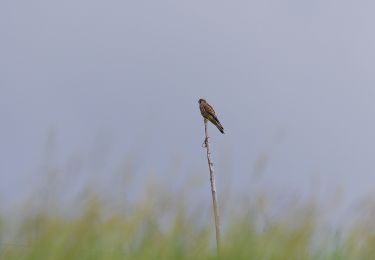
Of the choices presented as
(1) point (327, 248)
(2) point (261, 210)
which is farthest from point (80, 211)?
(1) point (327, 248)

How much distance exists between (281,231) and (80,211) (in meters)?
1.45

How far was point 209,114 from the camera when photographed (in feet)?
48.1

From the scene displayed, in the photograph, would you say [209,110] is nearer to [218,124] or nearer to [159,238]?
[218,124]

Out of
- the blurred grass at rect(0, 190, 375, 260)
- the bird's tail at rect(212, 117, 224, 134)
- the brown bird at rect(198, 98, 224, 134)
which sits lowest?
the blurred grass at rect(0, 190, 375, 260)

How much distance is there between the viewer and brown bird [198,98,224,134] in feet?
47.6

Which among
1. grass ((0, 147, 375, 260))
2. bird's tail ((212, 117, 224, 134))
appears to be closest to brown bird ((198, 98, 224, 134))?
bird's tail ((212, 117, 224, 134))

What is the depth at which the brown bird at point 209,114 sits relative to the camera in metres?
14.5

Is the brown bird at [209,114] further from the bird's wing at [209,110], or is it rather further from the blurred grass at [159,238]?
the blurred grass at [159,238]

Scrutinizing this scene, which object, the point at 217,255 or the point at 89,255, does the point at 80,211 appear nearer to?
the point at 89,255

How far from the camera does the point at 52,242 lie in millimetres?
5059

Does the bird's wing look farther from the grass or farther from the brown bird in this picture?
the grass

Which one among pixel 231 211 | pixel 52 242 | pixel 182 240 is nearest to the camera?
pixel 52 242

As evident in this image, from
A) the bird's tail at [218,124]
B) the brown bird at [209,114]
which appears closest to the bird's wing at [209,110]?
the brown bird at [209,114]

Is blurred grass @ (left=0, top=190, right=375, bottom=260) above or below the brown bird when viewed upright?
below
